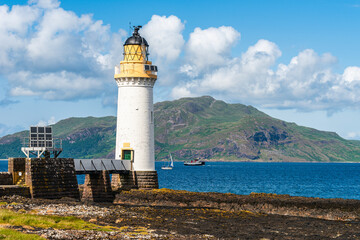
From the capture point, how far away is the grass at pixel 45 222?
26781mm

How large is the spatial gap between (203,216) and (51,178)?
12409 mm

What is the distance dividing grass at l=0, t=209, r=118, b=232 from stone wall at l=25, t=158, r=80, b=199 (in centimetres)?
1133

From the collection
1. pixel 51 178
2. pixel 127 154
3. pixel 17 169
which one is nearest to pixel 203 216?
pixel 51 178

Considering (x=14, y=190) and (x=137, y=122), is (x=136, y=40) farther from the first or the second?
(x=14, y=190)

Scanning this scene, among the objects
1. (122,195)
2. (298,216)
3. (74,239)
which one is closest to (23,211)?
(74,239)

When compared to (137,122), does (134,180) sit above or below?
below

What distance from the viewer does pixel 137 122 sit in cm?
5319

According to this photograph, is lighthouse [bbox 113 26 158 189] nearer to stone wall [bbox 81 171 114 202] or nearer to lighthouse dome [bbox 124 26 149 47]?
lighthouse dome [bbox 124 26 149 47]

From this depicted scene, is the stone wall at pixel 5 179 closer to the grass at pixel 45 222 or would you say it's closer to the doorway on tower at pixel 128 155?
the grass at pixel 45 222

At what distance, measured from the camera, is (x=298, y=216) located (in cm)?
4119

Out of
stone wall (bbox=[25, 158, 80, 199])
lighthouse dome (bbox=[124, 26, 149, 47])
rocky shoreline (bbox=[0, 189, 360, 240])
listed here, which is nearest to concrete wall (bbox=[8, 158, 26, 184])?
stone wall (bbox=[25, 158, 80, 199])

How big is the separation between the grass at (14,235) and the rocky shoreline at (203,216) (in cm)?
110

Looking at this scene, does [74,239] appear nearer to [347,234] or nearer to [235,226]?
[235,226]

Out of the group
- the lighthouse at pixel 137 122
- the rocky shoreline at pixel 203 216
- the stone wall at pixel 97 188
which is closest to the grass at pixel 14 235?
the rocky shoreline at pixel 203 216
